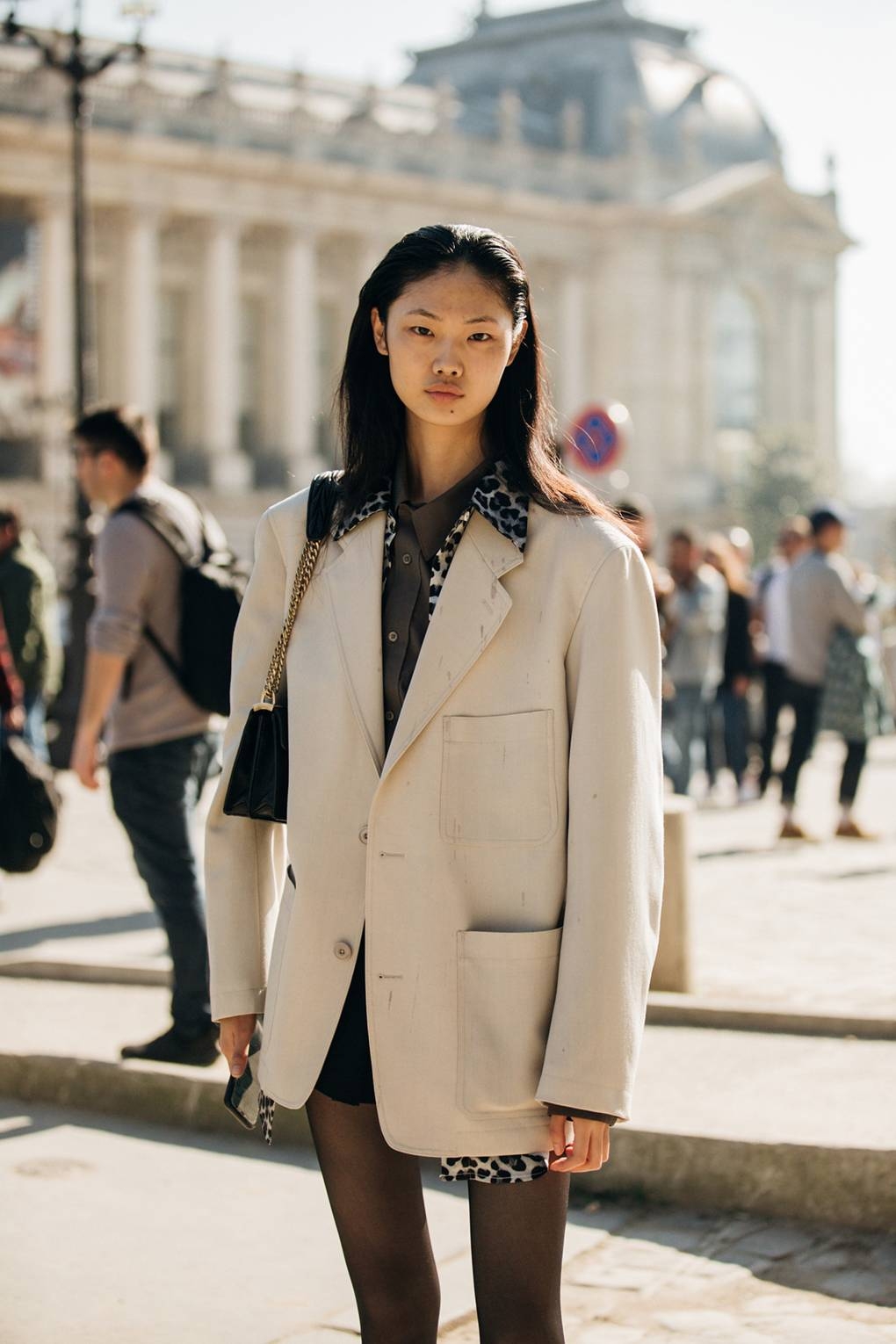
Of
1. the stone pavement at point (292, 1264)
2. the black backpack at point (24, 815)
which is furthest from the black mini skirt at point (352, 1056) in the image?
the black backpack at point (24, 815)

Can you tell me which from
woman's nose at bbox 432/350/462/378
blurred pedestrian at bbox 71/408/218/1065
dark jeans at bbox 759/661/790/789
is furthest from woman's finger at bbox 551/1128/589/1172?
dark jeans at bbox 759/661/790/789

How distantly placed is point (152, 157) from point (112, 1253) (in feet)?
154

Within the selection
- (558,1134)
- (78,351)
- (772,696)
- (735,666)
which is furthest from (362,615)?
(78,351)

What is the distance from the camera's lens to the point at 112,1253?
4.10 metres

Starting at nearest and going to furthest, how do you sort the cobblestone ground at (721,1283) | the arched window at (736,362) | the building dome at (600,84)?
the cobblestone ground at (721,1283) → the building dome at (600,84) → the arched window at (736,362)

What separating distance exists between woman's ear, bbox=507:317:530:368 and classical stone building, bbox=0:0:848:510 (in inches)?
1532

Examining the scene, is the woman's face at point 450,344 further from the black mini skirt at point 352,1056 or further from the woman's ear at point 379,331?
the black mini skirt at point 352,1056

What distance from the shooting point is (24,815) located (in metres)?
6.69

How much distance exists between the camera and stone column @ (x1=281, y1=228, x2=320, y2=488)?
5247cm

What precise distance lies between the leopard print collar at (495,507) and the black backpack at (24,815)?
14.0 ft

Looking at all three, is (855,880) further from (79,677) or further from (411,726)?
(79,677)

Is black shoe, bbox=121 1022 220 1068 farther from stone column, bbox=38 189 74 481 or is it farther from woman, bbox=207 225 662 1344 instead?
stone column, bbox=38 189 74 481

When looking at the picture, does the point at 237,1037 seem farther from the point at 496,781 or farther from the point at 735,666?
the point at 735,666

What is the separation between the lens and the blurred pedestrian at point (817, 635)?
10.7 meters
